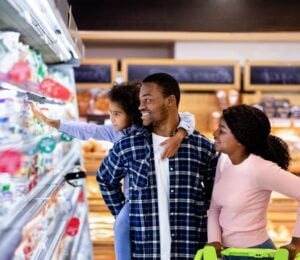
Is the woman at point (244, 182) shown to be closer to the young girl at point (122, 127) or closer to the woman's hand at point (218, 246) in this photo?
the woman's hand at point (218, 246)

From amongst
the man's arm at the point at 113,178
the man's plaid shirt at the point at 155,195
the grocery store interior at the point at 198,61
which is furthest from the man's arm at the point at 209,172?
the grocery store interior at the point at 198,61

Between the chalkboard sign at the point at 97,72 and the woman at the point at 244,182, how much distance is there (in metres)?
3.09

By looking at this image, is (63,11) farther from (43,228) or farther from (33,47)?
(43,228)

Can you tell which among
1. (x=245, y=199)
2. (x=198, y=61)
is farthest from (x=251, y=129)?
(x=198, y=61)

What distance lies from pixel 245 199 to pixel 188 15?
3.47 metres

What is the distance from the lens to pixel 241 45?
17.2 feet

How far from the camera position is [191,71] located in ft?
16.4

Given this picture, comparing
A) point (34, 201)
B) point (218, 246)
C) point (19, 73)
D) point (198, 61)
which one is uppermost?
point (198, 61)

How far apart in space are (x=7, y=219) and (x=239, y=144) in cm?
93

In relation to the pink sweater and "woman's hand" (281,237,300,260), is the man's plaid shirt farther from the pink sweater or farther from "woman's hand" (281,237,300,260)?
"woman's hand" (281,237,300,260)

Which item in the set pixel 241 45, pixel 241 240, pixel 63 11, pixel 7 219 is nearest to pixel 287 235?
pixel 241 45

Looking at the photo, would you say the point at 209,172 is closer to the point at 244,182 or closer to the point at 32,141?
the point at 244,182

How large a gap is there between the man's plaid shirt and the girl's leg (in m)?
0.02

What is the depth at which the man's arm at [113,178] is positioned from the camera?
2088mm
